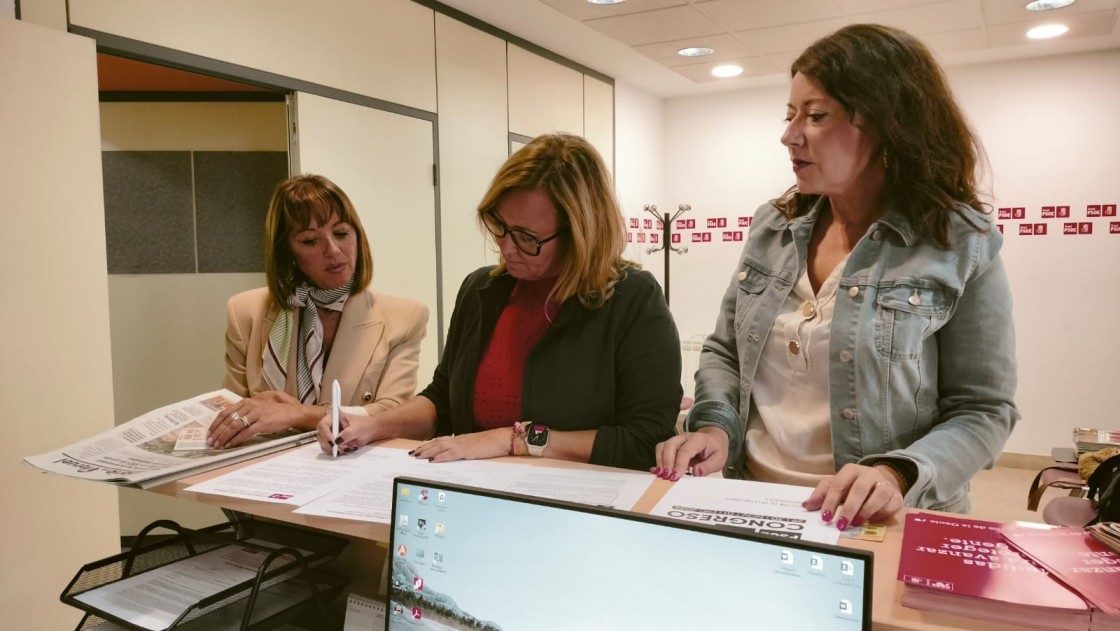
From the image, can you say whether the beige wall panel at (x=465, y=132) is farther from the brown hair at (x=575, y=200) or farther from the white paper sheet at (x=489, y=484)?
the white paper sheet at (x=489, y=484)

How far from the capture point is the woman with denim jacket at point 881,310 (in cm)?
112

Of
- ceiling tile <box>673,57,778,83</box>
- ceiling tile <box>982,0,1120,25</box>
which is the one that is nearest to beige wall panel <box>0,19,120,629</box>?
ceiling tile <box>673,57,778,83</box>

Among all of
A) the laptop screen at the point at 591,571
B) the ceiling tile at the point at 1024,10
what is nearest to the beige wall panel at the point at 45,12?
the laptop screen at the point at 591,571

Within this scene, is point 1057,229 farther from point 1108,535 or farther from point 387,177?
point 1108,535

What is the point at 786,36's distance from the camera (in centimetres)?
419

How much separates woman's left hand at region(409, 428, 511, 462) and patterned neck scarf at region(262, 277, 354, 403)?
0.78 metres

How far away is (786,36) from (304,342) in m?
3.42

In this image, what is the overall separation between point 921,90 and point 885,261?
0.27m

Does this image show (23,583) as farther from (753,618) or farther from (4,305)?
(753,618)

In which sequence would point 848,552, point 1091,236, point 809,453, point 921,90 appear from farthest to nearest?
1. point 1091,236
2. point 809,453
3. point 921,90
4. point 848,552

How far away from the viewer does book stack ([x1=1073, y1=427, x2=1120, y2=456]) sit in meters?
2.36

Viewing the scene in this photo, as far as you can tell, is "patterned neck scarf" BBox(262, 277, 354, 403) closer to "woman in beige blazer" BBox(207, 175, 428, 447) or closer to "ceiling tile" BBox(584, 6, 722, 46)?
"woman in beige blazer" BBox(207, 175, 428, 447)

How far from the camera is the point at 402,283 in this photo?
367cm

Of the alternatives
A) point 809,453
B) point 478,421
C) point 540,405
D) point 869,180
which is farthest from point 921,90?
point 478,421
